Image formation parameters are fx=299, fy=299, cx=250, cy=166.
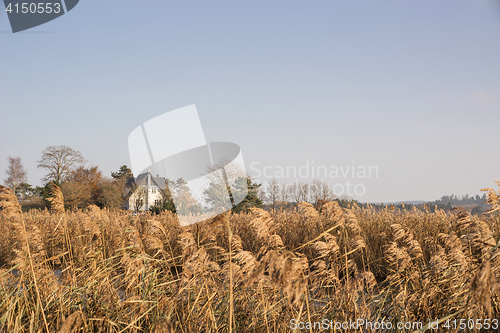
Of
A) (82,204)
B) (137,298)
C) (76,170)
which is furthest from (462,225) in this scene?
(76,170)

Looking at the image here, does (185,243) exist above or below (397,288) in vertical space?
above

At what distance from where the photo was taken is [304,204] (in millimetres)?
3070

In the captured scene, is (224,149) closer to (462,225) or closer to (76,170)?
(462,225)

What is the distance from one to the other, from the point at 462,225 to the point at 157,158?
12.5ft

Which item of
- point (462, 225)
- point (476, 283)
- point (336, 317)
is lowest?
point (336, 317)

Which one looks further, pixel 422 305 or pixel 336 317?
pixel 422 305

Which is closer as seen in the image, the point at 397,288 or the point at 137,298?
the point at 137,298

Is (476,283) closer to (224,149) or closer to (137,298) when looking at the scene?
(137,298)

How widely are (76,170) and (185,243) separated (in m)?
38.1

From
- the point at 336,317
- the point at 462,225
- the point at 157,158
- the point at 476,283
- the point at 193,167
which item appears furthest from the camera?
the point at 193,167

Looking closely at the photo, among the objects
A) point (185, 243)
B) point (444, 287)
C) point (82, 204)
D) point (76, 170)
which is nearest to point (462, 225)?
point (444, 287)

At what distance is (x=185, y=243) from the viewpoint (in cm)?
234

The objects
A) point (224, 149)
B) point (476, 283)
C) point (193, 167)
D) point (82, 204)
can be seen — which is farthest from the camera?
point (82, 204)

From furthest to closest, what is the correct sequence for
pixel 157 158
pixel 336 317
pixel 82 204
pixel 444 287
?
1. pixel 82 204
2. pixel 157 158
3. pixel 444 287
4. pixel 336 317
